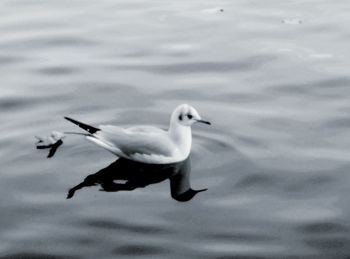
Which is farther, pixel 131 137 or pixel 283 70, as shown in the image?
pixel 283 70

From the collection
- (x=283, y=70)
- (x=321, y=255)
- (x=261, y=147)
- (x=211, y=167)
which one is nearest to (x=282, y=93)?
(x=283, y=70)

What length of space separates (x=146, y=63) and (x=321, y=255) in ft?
23.2

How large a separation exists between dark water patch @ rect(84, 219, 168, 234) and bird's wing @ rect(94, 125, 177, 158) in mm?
1680

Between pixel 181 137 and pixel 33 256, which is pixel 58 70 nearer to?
pixel 181 137

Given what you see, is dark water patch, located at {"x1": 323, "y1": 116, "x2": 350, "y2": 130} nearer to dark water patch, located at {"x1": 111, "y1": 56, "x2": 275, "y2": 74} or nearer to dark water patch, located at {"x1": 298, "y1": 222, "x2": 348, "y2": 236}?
dark water patch, located at {"x1": 111, "y1": 56, "x2": 275, "y2": 74}

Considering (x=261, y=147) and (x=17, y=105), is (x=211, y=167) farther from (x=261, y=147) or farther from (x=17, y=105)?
(x=17, y=105)

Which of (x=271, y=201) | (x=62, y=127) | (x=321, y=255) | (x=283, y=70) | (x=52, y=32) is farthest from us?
(x=52, y=32)

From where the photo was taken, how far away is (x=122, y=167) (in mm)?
9820

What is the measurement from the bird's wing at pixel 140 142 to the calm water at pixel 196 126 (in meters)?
0.33

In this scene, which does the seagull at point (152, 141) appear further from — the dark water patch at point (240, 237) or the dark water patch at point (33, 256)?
the dark water patch at point (33, 256)

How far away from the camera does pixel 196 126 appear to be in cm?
1112

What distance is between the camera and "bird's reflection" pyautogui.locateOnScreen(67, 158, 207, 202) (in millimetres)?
9102

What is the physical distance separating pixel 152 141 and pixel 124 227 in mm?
1859

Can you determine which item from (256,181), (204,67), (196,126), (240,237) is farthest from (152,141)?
(204,67)
